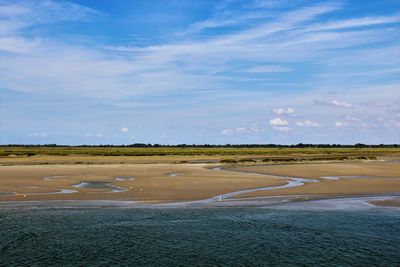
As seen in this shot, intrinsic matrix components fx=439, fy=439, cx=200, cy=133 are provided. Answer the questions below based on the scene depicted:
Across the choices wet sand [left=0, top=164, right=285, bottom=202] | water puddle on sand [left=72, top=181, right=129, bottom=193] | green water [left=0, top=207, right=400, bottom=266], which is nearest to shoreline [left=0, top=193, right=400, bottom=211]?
green water [left=0, top=207, right=400, bottom=266]

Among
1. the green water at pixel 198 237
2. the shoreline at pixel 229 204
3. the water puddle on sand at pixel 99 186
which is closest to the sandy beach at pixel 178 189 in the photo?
the water puddle on sand at pixel 99 186

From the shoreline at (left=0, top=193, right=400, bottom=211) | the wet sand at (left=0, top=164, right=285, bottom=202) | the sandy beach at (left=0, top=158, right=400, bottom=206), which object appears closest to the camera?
the shoreline at (left=0, top=193, right=400, bottom=211)

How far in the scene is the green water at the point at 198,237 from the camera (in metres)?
13.6

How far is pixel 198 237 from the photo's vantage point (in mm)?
16500

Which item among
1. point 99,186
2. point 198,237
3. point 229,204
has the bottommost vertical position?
point 198,237

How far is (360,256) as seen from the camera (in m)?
14.0

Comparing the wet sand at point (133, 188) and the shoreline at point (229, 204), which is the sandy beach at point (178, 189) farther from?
the shoreline at point (229, 204)

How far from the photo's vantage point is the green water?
13.6 m

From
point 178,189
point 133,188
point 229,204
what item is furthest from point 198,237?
point 133,188

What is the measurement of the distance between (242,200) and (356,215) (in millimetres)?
6736

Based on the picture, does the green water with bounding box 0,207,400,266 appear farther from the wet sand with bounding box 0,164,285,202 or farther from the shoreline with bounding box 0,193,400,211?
the wet sand with bounding box 0,164,285,202

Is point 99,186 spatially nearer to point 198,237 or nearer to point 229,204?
point 229,204

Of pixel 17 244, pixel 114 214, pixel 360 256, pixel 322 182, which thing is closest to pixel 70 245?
pixel 17 244

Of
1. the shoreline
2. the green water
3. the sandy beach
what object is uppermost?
the sandy beach
